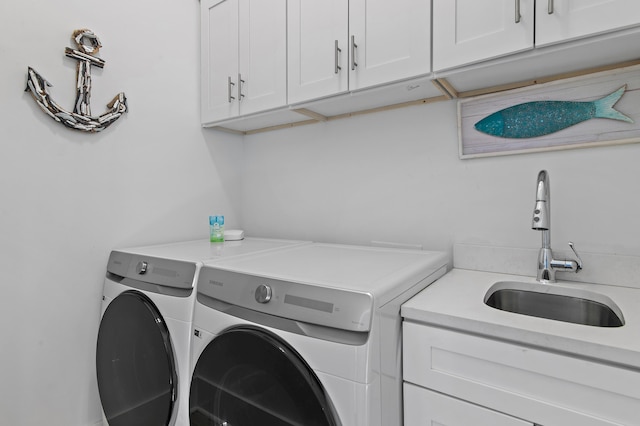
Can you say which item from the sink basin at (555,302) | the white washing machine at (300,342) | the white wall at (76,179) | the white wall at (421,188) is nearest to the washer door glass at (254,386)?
the white washing machine at (300,342)

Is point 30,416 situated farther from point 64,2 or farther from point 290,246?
point 64,2

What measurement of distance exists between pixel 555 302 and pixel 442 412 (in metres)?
0.64

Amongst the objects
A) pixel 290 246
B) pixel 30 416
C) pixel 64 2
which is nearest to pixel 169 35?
pixel 64 2

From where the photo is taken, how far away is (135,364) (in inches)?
55.9

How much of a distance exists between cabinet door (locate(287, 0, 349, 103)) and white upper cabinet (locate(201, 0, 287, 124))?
6 cm

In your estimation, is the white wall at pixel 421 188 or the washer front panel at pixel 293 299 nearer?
the washer front panel at pixel 293 299

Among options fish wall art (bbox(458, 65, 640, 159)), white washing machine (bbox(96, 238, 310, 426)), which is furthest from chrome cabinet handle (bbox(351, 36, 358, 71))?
white washing machine (bbox(96, 238, 310, 426))

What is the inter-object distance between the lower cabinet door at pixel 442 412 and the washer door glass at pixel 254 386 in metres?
0.29

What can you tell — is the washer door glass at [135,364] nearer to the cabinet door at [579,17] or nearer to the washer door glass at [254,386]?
the washer door glass at [254,386]

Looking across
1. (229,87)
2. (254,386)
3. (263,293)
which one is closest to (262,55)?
(229,87)

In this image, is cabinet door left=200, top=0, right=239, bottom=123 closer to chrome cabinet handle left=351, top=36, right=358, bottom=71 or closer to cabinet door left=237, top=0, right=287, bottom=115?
cabinet door left=237, top=0, right=287, bottom=115

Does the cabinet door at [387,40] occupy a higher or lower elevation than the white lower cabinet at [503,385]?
higher

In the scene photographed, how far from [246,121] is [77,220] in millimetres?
1035

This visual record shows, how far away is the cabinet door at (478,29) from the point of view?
42.4 inches
